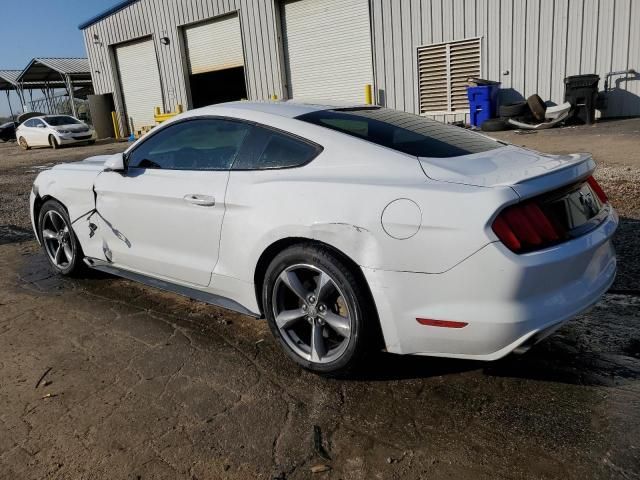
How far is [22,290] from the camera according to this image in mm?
4605

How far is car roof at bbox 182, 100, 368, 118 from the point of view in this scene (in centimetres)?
324

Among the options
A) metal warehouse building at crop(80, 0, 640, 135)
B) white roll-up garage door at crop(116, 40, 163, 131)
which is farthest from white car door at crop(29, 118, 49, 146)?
metal warehouse building at crop(80, 0, 640, 135)

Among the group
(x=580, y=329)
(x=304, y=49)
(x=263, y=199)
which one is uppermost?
(x=304, y=49)

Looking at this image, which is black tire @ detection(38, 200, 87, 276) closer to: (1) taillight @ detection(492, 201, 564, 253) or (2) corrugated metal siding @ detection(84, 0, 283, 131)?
(1) taillight @ detection(492, 201, 564, 253)

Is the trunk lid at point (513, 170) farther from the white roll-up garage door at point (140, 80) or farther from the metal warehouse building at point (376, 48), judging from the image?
the white roll-up garage door at point (140, 80)

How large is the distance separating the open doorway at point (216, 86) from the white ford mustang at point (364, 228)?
1934 centimetres

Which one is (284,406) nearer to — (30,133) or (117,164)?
(117,164)

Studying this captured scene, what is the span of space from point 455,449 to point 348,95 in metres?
16.3

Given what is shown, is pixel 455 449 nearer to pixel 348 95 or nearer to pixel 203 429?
pixel 203 429

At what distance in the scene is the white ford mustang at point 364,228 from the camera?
89.8 inches

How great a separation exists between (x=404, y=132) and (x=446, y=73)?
1317 cm

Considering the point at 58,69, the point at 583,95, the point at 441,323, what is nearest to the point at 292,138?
the point at 441,323

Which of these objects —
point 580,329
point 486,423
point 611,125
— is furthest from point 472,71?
point 486,423

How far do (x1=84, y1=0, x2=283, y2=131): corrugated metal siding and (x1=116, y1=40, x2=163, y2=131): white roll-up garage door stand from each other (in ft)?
1.39
